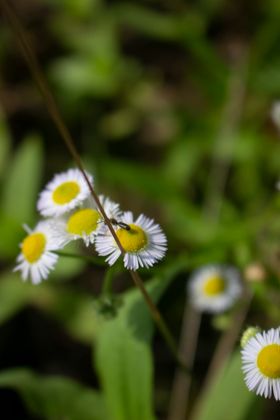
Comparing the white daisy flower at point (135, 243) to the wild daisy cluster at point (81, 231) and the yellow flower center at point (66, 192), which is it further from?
the yellow flower center at point (66, 192)

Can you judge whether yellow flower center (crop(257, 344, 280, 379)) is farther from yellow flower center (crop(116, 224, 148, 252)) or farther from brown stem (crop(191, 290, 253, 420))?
brown stem (crop(191, 290, 253, 420))

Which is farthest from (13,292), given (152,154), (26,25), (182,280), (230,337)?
(26,25)

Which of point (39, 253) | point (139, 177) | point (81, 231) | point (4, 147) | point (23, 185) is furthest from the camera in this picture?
point (4, 147)

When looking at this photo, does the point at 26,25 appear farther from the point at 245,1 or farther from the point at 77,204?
the point at 77,204

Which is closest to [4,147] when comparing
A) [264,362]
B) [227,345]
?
[227,345]

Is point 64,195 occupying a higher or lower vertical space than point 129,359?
higher

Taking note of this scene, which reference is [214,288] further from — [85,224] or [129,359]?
[85,224]
